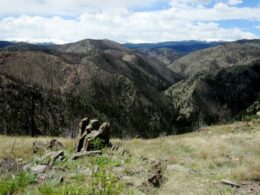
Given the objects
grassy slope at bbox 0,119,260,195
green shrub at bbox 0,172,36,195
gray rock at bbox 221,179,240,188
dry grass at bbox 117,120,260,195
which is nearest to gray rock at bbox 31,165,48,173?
grassy slope at bbox 0,119,260,195

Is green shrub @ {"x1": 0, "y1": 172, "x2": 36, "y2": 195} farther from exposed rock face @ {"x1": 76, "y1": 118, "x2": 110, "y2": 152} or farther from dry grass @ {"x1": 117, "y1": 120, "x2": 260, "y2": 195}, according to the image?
exposed rock face @ {"x1": 76, "y1": 118, "x2": 110, "y2": 152}

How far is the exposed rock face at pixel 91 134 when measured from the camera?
56.7ft

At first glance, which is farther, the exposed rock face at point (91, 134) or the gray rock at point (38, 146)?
the gray rock at point (38, 146)

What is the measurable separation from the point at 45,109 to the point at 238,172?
169777mm

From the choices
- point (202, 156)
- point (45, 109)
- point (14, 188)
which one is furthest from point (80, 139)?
point (45, 109)

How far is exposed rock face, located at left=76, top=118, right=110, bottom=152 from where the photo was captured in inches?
680

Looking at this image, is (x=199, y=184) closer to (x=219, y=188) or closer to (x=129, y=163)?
(x=219, y=188)

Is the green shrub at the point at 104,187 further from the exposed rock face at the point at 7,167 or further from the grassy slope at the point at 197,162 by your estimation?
the exposed rock face at the point at 7,167

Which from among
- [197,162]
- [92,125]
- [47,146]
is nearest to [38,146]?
[47,146]

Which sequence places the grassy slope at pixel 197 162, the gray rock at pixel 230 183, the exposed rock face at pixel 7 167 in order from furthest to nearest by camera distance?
the gray rock at pixel 230 183
the exposed rock face at pixel 7 167
the grassy slope at pixel 197 162

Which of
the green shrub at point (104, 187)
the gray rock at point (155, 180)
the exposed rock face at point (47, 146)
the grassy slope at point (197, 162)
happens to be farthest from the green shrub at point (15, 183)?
the exposed rock face at point (47, 146)

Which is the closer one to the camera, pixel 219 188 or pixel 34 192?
pixel 34 192

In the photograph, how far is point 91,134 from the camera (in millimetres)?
19219

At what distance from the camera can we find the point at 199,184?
35.8ft
